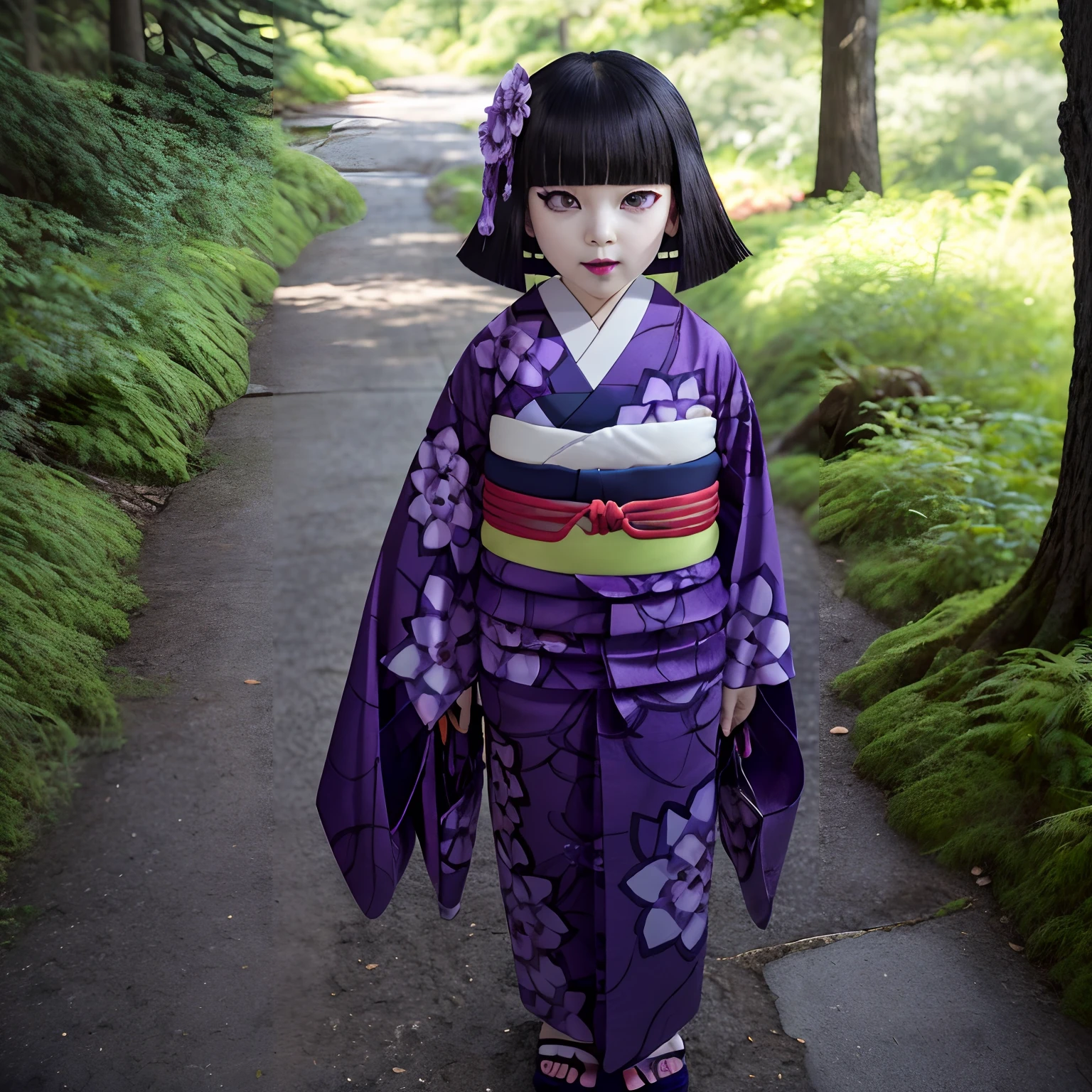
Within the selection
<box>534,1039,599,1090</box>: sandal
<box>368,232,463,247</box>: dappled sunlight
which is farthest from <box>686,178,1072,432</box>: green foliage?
<box>534,1039,599,1090</box>: sandal

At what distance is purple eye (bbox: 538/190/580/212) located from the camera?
1382 millimetres

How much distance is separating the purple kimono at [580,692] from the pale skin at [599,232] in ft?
0.11

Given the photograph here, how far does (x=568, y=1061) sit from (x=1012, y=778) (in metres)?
1.12

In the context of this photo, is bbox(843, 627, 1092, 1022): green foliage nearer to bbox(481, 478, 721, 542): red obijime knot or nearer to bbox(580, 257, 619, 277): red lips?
bbox(481, 478, 721, 542): red obijime knot

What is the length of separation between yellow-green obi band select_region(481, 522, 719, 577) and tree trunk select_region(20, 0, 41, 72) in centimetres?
126

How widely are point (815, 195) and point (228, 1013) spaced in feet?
9.30

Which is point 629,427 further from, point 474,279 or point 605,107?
point 474,279

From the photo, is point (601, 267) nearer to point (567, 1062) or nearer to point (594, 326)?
point (594, 326)

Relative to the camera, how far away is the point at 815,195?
11.1 feet

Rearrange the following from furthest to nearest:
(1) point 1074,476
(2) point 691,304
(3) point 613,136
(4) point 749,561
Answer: (2) point 691,304, (1) point 1074,476, (4) point 749,561, (3) point 613,136

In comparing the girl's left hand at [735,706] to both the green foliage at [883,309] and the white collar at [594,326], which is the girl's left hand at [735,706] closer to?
the white collar at [594,326]

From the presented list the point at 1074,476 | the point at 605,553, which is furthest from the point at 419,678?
the point at 1074,476

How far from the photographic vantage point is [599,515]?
4.60 feet

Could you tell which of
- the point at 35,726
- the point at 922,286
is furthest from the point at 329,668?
the point at 922,286
